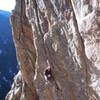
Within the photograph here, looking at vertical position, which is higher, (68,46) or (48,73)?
(68,46)

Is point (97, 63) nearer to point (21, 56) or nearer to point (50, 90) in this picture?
point (50, 90)

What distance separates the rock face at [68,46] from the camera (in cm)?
947

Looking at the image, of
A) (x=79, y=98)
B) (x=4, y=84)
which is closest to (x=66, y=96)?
(x=79, y=98)

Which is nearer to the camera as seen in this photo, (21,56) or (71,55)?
(71,55)

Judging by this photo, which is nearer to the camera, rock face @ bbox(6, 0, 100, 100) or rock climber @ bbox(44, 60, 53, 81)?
rock face @ bbox(6, 0, 100, 100)

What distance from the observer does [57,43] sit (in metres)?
12.3

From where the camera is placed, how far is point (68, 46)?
11547 mm

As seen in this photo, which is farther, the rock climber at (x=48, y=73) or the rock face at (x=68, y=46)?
the rock climber at (x=48, y=73)

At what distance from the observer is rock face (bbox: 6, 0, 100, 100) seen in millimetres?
9469

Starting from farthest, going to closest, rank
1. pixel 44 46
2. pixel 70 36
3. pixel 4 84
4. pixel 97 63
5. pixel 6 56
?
pixel 6 56 → pixel 4 84 → pixel 44 46 → pixel 70 36 → pixel 97 63

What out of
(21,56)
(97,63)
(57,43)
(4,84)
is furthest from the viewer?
(4,84)

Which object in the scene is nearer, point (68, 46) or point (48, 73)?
point (68, 46)

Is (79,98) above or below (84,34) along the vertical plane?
below

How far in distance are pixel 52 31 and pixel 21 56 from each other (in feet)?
21.7
